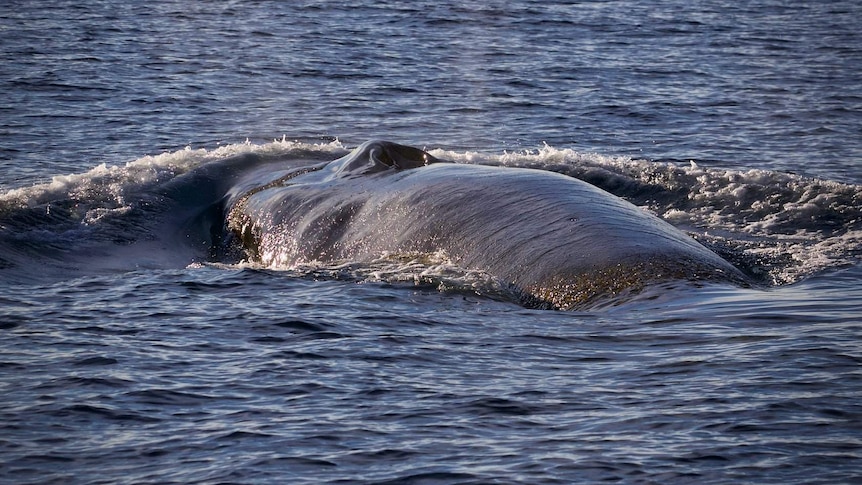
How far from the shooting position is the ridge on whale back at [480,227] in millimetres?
12523

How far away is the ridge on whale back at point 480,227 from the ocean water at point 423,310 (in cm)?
32

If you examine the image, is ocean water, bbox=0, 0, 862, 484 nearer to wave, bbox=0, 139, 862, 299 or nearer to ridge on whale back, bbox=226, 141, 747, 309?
wave, bbox=0, 139, 862, 299

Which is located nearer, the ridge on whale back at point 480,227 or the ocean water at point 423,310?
the ocean water at point 423,310

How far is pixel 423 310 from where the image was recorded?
41.3 feet

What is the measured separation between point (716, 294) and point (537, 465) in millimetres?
4128

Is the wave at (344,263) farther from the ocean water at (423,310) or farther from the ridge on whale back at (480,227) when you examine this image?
the ridge on whale back at (480,227)

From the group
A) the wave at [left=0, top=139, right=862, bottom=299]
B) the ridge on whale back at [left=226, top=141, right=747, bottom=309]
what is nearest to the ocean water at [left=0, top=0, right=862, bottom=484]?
the wave at [left=0, top=139, right=862, bottom=299]

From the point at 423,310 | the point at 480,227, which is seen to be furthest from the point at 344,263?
the point at 423,310

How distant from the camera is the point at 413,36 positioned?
127 feet

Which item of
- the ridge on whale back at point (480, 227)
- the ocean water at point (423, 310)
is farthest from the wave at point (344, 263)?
the ridge on whale back at point (480, 227)

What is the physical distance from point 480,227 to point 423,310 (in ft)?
5.65

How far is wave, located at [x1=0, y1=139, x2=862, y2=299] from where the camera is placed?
1513cm

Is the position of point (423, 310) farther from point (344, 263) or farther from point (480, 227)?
point (344, 263)

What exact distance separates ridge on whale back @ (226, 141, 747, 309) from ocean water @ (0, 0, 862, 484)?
315mm
